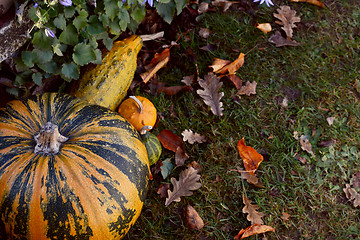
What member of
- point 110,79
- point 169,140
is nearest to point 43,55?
point 110,79

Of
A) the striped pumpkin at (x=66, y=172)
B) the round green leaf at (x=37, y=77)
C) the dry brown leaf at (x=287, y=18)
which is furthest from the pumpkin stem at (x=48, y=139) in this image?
the dry brown leaf at (x=287, y=18)

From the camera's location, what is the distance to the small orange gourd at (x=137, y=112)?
2895 mm

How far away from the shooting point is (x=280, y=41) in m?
3.74

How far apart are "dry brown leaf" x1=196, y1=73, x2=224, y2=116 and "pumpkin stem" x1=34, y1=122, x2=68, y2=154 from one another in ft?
Result: 4.97

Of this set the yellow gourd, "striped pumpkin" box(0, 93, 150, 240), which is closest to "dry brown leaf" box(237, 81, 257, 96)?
the yellow gourd

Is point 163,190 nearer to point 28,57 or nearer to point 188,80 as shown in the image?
point 188,80

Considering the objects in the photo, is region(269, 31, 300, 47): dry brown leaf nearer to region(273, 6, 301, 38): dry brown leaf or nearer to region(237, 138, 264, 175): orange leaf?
region(273, 6, 301, 38): dry brown leaf

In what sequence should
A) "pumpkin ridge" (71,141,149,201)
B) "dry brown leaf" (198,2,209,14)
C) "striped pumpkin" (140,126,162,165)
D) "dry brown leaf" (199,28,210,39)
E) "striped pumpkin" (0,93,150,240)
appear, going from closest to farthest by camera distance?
"striped pumpkin" (0,93,150,240) → "pumpkin ridge" (71,141,149,201) → "striped pumpkin" (140,126,162,165) → "dry brown leaf" (199,28,210,39) → "dry brown leaf" (198,2,209,14)

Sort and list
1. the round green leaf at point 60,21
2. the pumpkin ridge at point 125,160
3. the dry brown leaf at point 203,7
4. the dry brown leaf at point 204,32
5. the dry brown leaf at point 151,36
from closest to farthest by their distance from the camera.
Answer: the pumpkin ridge at point 125,160 → the round green leaf at point 60,21 → the dry brown leaf at point 151,36 → the dry brown leaf at point 204,32 → the dry brown leaf at point 203,7

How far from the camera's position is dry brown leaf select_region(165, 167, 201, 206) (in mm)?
2807

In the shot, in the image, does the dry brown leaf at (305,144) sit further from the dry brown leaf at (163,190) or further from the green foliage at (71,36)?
the green foliage at (71,36)

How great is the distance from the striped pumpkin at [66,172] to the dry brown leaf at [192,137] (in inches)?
31.4

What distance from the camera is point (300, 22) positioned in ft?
12.9

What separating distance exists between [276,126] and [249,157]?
465 mm
